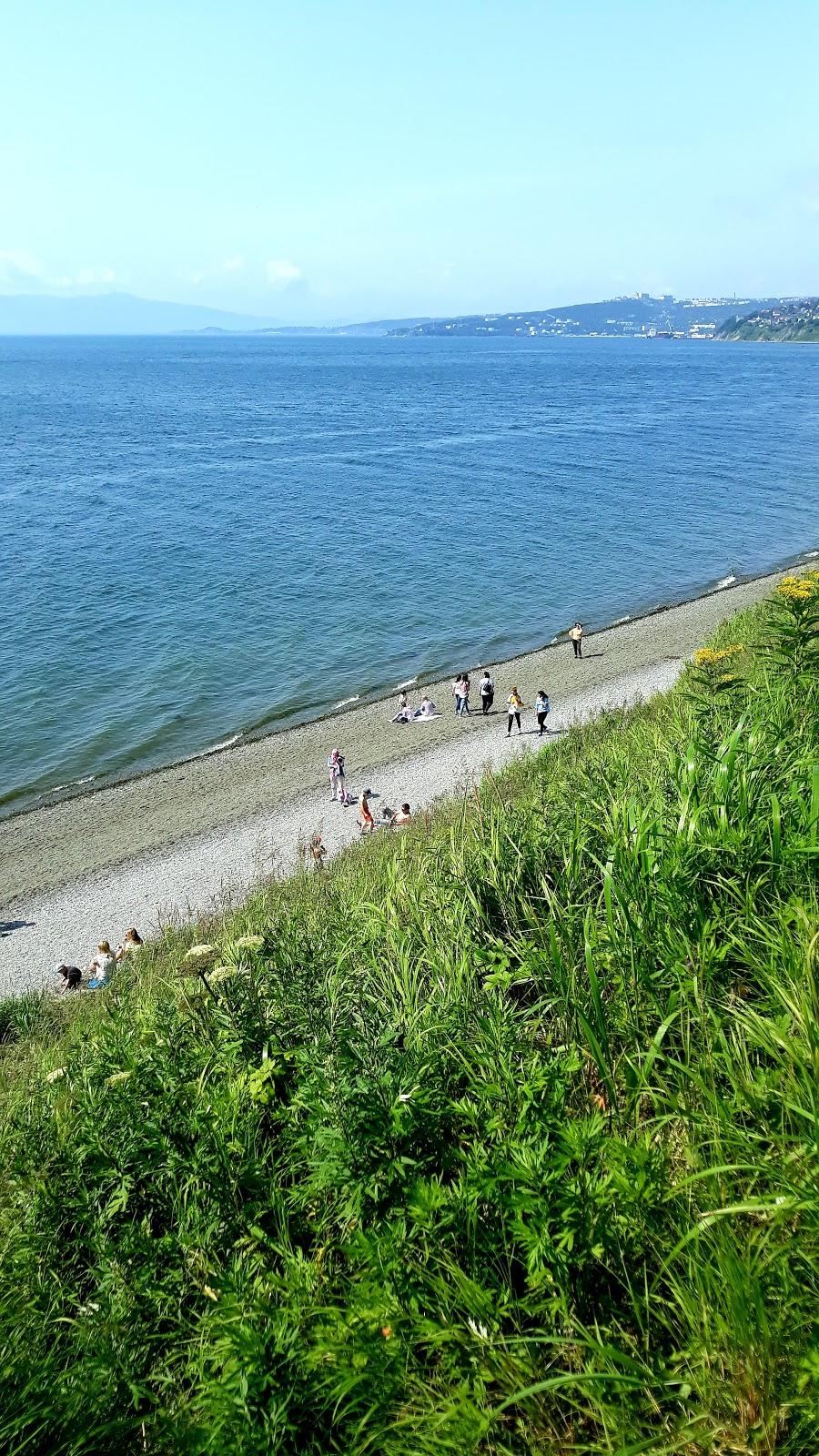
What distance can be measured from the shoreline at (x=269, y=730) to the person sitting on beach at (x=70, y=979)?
6.25 meters

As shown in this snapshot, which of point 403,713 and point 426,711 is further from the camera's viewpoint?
point 426,711

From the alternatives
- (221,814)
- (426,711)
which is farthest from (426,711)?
(221,814)

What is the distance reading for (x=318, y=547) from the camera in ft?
153

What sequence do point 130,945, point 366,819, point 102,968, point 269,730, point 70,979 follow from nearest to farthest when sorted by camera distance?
point 102,968, point 130,945, point 70,979, point 366,819, point 269,730

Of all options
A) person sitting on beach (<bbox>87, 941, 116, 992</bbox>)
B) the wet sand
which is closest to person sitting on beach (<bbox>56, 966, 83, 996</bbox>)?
person sitting on beach (<bbox>87, 941, 116, 992</bbox>)

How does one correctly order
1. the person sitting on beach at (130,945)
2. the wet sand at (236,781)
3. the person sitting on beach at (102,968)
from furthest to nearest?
the wet sand at (236,781), the person sitting on beach at (102,968), the person sitting on beach at (130,945)

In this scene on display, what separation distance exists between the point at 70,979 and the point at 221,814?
7312 millimetres

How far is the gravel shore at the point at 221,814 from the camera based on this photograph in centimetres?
1844

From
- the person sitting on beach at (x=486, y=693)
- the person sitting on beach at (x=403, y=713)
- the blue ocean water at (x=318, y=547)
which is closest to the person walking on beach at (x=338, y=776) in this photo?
the person sitting on beach at (x=403, y=713)

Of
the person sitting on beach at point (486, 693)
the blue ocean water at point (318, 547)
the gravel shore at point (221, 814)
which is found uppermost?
the blue ocean water at point (318, 547)

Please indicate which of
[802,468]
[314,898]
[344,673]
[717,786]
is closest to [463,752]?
[344,673]

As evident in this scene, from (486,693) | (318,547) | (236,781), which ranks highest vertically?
(318,547)

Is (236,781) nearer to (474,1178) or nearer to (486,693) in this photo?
(486,693)

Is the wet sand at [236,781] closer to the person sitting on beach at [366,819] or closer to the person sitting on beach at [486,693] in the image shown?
the person sitting on beach at [486,693]
